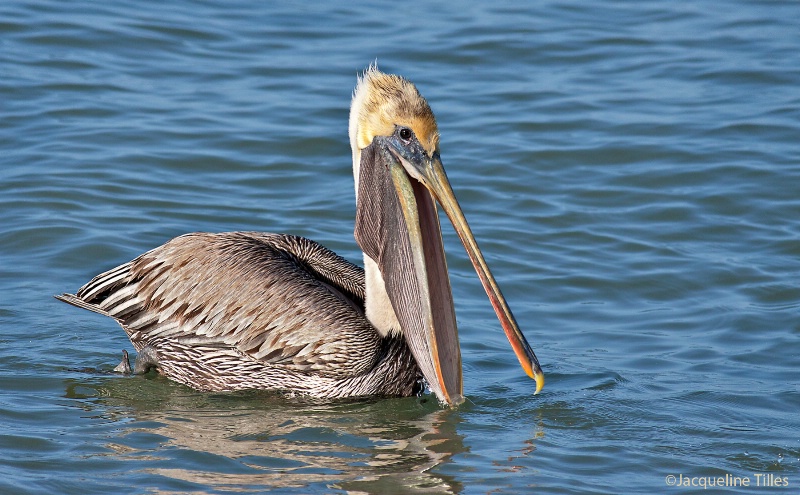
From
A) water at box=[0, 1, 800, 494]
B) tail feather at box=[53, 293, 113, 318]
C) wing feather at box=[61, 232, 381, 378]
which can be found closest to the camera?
water at box=[0, 1, 800, 494]

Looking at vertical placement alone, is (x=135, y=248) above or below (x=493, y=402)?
above

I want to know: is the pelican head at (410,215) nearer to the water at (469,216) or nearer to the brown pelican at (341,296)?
the brown pelican at (341,296)

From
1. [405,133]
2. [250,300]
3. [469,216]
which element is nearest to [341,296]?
[250,300]

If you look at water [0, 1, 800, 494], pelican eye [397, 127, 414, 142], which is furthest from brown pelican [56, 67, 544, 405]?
water [0, 1, 800, 494]

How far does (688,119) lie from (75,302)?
553 cm

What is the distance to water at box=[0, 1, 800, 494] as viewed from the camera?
5297mm

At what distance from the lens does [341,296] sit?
6141mm

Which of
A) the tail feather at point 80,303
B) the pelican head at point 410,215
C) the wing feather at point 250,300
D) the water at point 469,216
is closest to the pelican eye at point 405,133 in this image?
the pelican head at point 410,215

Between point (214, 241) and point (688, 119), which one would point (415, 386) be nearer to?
point (214, 241)

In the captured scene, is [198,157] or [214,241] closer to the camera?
[214,241]

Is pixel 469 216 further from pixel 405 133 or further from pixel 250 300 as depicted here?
pixel 405 133

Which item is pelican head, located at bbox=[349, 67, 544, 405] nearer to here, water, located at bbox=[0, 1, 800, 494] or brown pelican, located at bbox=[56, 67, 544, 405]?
brown pelican, located at bbox=[56, 67, 544, 405]

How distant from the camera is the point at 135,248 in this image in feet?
25.1

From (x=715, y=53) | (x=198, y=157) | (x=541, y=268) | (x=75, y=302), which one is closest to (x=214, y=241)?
(x=75, y=302)
